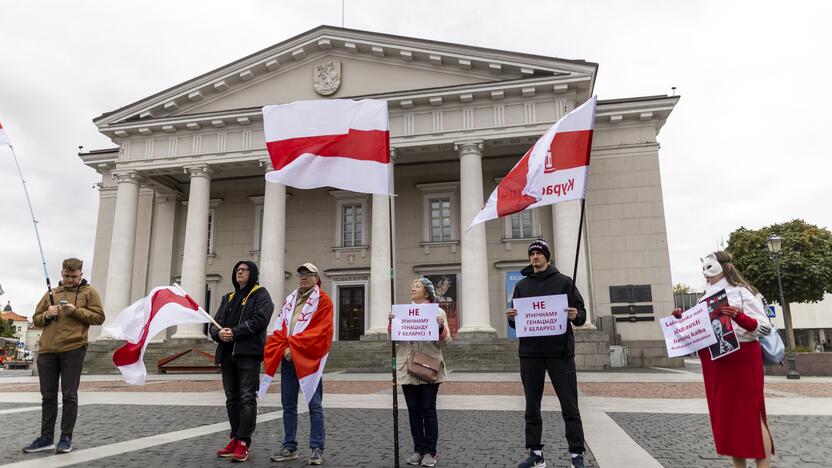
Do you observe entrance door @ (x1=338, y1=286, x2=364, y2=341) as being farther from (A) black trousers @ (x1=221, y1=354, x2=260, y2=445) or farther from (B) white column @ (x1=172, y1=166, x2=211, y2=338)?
(A) black trousers @ (x1=221, y1=354, x2=260, y2=445)

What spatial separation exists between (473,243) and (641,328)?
8.20 m

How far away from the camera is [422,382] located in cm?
505

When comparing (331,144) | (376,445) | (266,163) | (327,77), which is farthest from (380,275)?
(331,144)

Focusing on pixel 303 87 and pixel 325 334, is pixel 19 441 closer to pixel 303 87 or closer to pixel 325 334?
pixel 325 334

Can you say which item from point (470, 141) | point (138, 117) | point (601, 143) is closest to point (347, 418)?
point (470, 141)

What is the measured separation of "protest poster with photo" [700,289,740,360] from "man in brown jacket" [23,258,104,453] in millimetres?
6171

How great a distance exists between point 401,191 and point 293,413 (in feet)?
71.0

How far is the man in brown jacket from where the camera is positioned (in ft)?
18.8

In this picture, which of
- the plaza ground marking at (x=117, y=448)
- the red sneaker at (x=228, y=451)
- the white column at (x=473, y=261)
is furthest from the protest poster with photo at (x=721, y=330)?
the white column at (x=473, y=261)

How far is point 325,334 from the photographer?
5.48m

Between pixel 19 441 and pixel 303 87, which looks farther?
pixel 303 87

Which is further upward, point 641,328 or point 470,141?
point 470,141

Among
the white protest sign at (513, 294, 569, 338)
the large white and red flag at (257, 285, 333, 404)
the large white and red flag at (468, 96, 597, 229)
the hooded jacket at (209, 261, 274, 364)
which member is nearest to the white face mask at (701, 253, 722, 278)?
the white protest sign at (513, 294, 569, 338)

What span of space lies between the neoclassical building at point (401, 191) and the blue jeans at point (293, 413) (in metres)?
15.5
